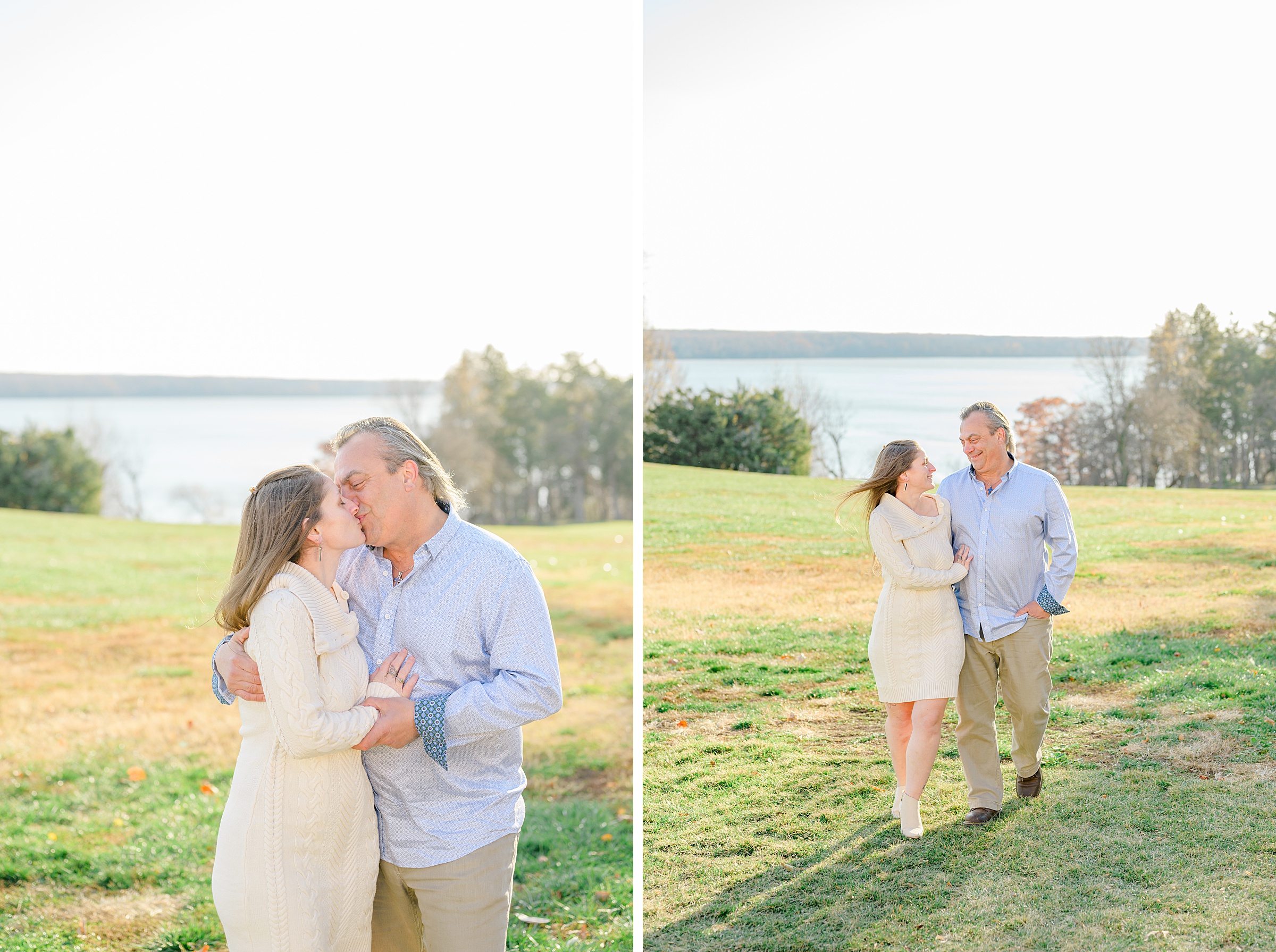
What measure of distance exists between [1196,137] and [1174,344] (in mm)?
717

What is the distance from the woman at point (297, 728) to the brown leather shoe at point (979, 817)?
7.05ft

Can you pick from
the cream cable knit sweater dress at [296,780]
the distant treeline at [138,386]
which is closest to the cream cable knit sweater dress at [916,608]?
the cream cable knit sweater dress at [296,780]

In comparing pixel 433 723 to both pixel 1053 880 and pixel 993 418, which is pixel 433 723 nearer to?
pixel 993 418

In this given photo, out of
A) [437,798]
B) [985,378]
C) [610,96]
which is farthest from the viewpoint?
[610,96]

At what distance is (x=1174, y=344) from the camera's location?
11.9ft

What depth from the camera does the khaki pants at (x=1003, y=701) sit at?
10.4ft

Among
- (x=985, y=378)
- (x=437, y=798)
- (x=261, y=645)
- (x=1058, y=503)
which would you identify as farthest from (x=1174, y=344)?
(x=261, y=645)

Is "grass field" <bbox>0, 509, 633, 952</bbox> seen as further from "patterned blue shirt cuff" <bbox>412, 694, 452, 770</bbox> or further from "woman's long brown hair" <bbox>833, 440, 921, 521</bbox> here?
"woman's long brown hair" <bbox>833, 440, 921, 521</bbox>

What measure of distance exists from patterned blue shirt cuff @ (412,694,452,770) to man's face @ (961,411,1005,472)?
1842 mm

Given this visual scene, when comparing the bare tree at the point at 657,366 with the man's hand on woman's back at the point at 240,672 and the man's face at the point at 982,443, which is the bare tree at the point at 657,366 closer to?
the man's face at the point at 982,443

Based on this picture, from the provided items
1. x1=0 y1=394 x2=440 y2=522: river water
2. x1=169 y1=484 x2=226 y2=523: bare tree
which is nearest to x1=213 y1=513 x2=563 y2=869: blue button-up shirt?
x1=0 y1=394 x2=440 y2=522: river water

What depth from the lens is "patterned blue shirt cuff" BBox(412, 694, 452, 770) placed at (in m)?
2.04

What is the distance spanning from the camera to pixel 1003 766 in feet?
11.3

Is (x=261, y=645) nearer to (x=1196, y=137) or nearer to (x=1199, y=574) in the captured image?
(x=1199, y=574)
